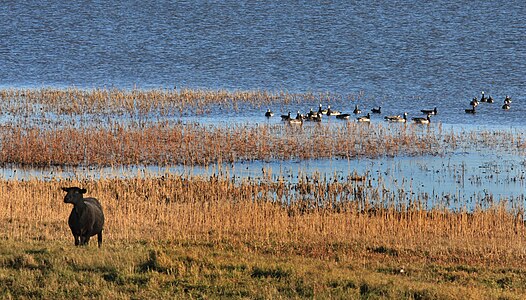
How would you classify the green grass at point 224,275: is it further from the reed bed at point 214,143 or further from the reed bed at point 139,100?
the reed bed at point 139,100

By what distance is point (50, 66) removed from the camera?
8706 cm

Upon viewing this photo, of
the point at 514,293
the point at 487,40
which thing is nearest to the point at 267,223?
the point at 514,293

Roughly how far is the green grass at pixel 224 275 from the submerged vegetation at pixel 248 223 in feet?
0.12

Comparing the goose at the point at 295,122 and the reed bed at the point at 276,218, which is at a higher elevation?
the goose at the point at 295,122

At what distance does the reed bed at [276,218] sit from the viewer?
61.2 feet

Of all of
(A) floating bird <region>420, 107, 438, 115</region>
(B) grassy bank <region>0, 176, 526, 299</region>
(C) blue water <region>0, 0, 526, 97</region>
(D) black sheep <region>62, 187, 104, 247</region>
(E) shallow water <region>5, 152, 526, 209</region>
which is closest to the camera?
(B) grassy bank <region>0, 176, 526, 299</region>

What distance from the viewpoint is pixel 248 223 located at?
2172cm

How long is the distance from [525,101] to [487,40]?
119ft

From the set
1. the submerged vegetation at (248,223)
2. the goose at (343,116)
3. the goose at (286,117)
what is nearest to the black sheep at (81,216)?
the submerged vegetation at (248,223)

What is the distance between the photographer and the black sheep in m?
16.3

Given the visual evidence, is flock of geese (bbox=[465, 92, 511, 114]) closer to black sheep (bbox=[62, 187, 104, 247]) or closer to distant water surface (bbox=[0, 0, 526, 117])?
distant water surface (bbox=[0, 0, 526, 117])

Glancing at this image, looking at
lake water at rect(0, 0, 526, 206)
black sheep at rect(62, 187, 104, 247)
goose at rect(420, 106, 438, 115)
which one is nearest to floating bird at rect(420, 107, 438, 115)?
goose at rect(420, 106, 438, 115)

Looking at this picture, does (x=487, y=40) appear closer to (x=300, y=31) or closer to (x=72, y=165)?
(x=300, y=31)

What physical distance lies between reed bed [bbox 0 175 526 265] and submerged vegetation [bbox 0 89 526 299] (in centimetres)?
7
